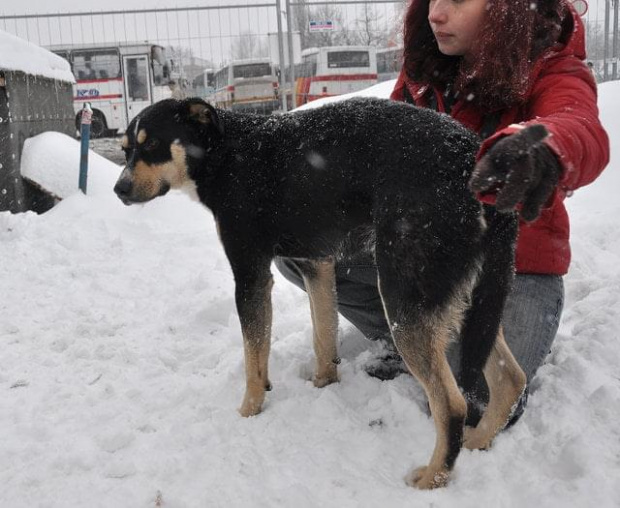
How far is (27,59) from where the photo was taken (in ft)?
24.5

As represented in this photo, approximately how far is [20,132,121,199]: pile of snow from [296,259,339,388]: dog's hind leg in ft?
15.1

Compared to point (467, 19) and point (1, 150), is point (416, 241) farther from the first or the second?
point (1, 150)

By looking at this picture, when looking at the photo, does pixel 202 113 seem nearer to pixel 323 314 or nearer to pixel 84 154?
pixel 323 314

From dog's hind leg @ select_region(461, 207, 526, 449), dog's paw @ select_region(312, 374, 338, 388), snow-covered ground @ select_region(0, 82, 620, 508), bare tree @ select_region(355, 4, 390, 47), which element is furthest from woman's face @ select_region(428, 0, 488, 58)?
bare tree @ select_region(355, 4, 390, 47)

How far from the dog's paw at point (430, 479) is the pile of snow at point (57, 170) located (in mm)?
5709

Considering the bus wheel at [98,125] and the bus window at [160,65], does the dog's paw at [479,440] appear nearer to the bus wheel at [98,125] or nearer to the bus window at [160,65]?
the bus window at [160,65]

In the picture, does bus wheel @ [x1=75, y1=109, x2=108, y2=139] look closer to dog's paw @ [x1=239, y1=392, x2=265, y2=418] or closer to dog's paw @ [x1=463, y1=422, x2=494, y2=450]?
dog's paw @ [x1=239, y1=392, x2=265, y2=418]

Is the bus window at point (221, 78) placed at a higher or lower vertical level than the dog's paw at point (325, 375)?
higher

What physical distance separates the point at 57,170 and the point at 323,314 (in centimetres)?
533

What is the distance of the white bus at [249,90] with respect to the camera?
65.2ft

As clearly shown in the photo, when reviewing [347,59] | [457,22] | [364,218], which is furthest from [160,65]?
[364,218]

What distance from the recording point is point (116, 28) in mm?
13414

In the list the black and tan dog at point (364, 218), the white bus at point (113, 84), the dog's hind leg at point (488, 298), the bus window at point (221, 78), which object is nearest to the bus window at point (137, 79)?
the white bus at point (113, 84)

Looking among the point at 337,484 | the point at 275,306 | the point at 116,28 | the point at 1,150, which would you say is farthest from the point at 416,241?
the point at 116,28
